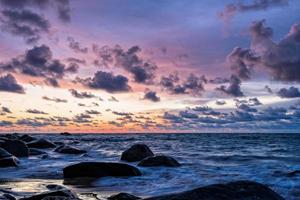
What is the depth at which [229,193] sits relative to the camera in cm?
805

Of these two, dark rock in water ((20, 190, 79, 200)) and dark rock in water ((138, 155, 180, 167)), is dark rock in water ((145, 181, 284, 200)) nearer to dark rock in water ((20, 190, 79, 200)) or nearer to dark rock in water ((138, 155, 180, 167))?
dark rock in water ((20, 190, 79, 200))

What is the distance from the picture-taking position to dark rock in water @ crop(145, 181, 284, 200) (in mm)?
7695

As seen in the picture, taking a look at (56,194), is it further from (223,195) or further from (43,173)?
(43,173)

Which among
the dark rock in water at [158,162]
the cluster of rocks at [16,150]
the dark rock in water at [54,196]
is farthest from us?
the cluster of rocks at [16,150]

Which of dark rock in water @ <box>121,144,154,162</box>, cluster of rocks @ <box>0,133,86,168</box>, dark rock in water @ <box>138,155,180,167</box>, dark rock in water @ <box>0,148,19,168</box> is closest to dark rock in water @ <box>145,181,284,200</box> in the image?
dark rock in water @ <box>138,155,180,167</box>

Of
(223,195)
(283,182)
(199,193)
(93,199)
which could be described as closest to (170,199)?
(199,193)

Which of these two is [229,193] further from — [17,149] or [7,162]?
[17,149]

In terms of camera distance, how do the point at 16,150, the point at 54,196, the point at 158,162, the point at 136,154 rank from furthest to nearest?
the point at 16,150, the point at 136,154, the point at 158,162, the point at 54,196

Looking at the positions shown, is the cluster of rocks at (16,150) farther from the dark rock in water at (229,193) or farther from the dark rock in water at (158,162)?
the dark rock in water at (229,193)

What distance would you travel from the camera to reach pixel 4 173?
1606 cm

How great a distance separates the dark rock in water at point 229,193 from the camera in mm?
7695

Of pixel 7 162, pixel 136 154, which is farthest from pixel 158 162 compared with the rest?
pixel 7 162

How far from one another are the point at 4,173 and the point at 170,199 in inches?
419

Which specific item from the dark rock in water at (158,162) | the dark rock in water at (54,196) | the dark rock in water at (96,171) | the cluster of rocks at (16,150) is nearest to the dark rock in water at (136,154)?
the dark rock in water at (158,162)
